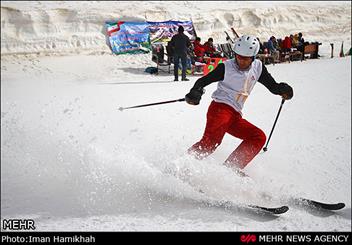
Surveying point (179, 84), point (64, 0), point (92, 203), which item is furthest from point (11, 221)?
point (64, 0)

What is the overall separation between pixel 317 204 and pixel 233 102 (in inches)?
51.3

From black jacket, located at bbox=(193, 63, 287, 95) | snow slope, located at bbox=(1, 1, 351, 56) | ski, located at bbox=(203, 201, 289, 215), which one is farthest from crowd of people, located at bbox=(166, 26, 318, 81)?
ski, located at bbox=(203, 201, 289, 215)

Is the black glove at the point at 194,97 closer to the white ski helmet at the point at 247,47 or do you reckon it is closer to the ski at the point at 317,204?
the white ski helmet at the point at 247,47

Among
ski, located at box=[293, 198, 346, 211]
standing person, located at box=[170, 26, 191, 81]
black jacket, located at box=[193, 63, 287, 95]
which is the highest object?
black jacket, located at box=[193, 63, 287, 95]

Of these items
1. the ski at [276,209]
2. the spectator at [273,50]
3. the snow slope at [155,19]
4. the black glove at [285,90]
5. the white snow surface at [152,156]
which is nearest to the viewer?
the ski at [276,209]

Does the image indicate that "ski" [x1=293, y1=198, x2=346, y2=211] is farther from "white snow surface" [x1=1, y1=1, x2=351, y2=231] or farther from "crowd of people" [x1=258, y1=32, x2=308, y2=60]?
"crowd of people" [x1=258, y1=32, x2=308, y2=60]

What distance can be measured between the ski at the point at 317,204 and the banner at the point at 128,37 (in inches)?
528

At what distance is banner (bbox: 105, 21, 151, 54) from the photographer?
16172 mm

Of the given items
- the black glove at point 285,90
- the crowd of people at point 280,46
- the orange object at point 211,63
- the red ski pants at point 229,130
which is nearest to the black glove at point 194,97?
the red ski pants at point 229,130

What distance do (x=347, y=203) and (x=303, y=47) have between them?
41.4 ft

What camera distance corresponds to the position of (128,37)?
16.4 m

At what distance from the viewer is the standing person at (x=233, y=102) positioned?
3.84 metres

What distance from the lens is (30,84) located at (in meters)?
11.2

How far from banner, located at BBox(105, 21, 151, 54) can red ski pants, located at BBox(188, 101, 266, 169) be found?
1273 cm
